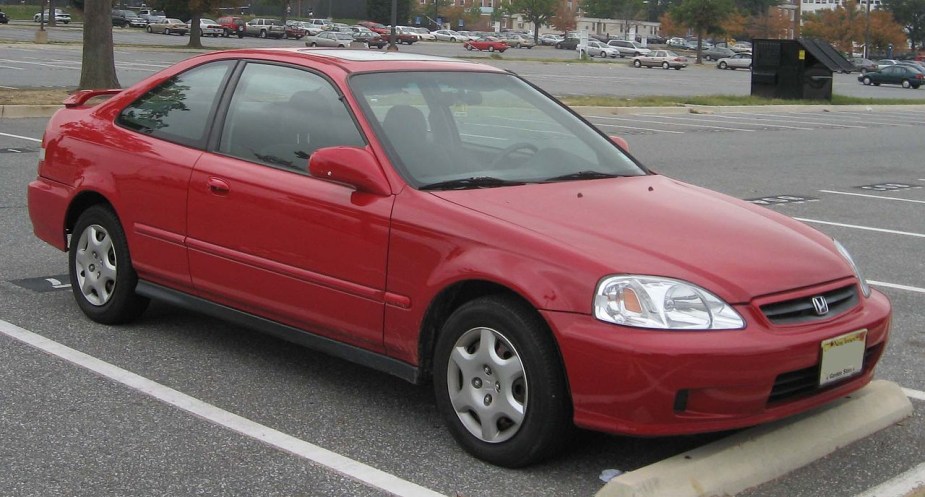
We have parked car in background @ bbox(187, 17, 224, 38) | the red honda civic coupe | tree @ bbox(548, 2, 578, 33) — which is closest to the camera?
the red honda civic coupe

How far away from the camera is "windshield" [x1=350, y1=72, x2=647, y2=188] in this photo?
4.82 meters

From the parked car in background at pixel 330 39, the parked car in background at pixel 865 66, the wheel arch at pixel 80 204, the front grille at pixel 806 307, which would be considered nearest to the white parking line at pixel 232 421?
the wheel arch at pixel 80 204

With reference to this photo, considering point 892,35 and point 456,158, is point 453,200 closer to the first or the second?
point 456,158

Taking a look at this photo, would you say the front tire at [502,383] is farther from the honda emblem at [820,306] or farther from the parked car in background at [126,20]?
the parked car in background at [126,20]

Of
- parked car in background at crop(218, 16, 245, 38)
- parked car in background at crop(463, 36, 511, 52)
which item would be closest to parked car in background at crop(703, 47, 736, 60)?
parked car in background at crop(463, 36, 511, 52)

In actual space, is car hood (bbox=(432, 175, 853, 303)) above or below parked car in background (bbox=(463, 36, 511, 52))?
below

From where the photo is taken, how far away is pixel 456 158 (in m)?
4.91

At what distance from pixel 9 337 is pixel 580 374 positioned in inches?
131

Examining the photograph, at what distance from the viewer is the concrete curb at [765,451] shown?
381cm

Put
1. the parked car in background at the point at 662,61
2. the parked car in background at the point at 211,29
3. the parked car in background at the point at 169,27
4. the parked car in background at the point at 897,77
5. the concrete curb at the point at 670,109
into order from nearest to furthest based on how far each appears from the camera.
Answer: the concrete curb at the point at 670,109 < the parked car in background at the point at 897,77 < the parked car in background at the point at 662,61 < the parked car in background at the point at 169,27 < the parked car in background at the point at 211,29

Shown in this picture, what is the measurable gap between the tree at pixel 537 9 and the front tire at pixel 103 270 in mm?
117095

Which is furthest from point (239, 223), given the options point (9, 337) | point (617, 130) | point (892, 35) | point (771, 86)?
point (892, 35)

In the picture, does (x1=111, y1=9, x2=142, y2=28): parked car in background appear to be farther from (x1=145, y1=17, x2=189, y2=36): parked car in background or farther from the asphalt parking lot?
the asphalt parking lot

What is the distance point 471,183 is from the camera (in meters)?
4.73
